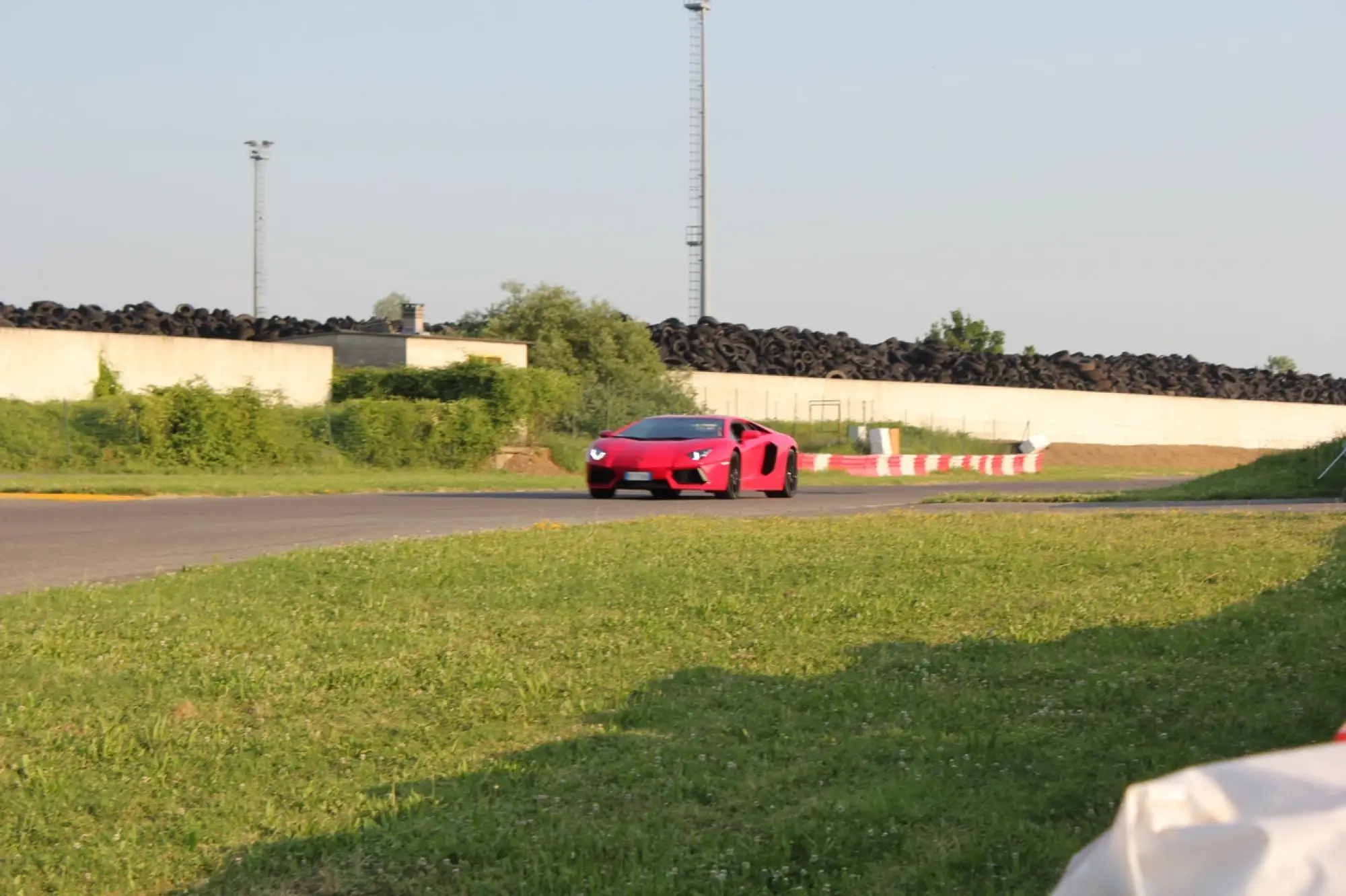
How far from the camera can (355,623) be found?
8.23 meters

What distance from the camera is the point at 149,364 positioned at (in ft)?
117

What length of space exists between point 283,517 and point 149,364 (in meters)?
20.9

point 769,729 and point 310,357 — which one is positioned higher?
point 310,357

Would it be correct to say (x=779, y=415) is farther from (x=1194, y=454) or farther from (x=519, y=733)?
(x=519, y=733)

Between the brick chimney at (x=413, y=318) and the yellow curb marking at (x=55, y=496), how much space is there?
25.0 m

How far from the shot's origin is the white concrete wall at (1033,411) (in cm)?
4753

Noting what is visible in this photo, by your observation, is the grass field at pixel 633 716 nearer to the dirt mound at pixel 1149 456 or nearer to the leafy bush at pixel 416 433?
the leafy bush at pixel 416 433

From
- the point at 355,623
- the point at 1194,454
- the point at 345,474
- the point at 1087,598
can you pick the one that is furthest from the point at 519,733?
the point at 1194,454

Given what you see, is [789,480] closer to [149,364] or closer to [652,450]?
[652,450]

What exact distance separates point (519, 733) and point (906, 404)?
46.7 m

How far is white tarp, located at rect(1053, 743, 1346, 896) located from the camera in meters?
1.37

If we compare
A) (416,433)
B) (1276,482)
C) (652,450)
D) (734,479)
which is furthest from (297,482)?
(1276,482)

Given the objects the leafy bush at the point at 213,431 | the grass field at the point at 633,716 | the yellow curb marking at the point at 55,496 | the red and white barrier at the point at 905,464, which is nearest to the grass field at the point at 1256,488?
the grass field at the point at 633,716

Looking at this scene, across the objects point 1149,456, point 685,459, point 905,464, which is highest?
point 685,459
